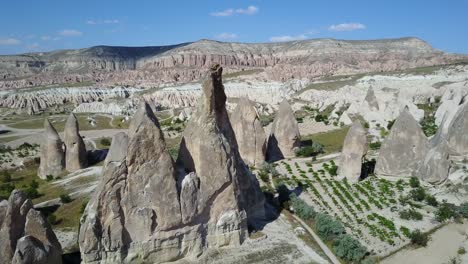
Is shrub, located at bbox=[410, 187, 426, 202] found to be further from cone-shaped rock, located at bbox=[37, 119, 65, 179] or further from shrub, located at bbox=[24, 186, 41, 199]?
cone-shaped rock, located at bbox=[37, 119, 65, 179]

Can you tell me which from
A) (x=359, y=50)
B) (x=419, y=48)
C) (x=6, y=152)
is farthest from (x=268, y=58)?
(x=6, y=152)

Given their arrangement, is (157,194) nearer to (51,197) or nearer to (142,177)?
(142,177)

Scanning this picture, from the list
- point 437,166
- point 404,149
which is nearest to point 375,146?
point 404,149

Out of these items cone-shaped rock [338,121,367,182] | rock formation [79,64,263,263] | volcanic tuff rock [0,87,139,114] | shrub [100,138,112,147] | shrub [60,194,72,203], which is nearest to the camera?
rock formation [79,64,263,263]

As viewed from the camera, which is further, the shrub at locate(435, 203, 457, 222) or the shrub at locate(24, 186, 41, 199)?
the shrub at locate(24, 186, 41, 199)

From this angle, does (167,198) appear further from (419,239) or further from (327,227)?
(419,239)

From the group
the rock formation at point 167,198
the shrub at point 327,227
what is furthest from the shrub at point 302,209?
the rock formation at point 167,198

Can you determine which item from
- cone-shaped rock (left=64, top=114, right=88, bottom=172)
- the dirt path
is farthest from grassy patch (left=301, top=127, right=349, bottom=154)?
cone-shaped rock (left=64, top=114, right=88, bottom=172)
